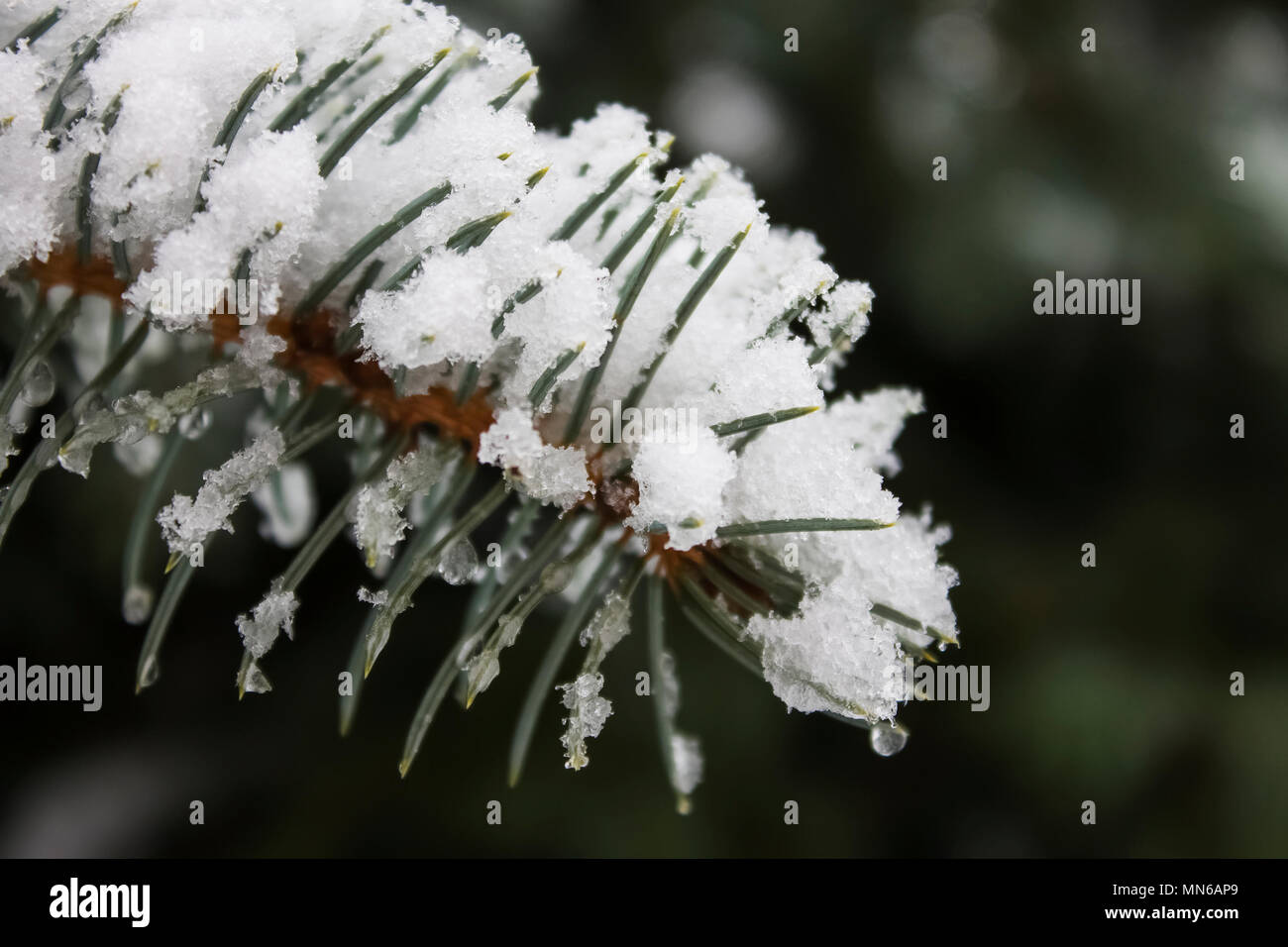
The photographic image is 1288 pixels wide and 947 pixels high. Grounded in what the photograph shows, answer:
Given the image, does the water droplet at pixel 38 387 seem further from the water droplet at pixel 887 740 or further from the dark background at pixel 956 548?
the dark background at pixel 956 548

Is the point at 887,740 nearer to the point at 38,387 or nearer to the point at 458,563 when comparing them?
the point at 458,563

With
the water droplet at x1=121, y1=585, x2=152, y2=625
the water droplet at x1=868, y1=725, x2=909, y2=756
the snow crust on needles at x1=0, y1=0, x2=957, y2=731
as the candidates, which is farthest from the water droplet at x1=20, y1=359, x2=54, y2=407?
the water droplet at x1=868, y1=725, x2=909, y2=756

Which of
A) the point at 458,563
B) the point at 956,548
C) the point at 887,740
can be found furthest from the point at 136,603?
the point at 956,548

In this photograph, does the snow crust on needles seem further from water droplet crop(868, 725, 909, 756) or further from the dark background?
the dark background

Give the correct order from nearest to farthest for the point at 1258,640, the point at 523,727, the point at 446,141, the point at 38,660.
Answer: the point at 446,141
the point at 523,727
the point at 38,660
the point at 1258,640

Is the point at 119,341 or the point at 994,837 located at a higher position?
the point at 119,341

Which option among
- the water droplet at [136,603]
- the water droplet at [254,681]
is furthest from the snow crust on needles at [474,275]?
the water droplet at [136,603]

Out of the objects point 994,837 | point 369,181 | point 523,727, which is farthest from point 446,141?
point 994,837

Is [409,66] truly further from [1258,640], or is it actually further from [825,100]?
[1258,640]
